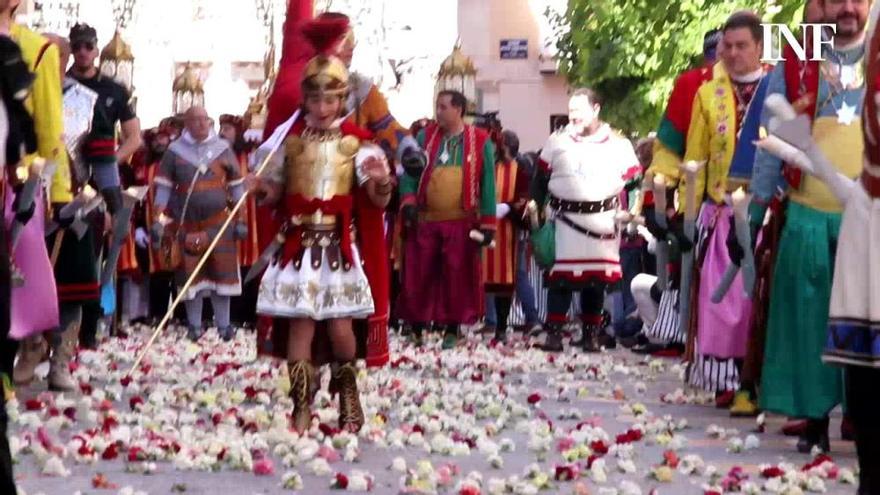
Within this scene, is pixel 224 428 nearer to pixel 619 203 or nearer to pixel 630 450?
pixel 630 450

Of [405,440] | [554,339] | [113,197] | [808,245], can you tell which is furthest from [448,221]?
[808,245]

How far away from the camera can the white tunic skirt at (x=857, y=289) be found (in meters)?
6.87

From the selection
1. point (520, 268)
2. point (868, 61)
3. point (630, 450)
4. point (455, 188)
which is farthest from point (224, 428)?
point (520, 268)

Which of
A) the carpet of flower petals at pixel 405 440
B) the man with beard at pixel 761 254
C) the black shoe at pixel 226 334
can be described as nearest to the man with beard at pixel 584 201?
the black shoe at pixel 226 334

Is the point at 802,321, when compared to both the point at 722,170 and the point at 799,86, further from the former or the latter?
the point at 722,170

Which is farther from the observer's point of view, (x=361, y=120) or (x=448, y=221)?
(x=448, y=221)

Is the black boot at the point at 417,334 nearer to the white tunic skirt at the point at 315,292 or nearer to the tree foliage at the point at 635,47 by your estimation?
the white tunic skirt at the point at 315,292

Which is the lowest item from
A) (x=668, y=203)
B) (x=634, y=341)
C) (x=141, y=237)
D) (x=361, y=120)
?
(x=634, y=341)

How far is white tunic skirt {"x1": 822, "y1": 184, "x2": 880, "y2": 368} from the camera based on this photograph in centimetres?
687

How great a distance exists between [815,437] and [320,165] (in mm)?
2496

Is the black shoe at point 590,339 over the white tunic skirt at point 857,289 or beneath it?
beneath

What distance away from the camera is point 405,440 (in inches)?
412

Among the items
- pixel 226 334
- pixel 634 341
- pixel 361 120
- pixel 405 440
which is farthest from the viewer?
pixel 634 341

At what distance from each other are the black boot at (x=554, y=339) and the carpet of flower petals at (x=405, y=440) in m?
3.24
